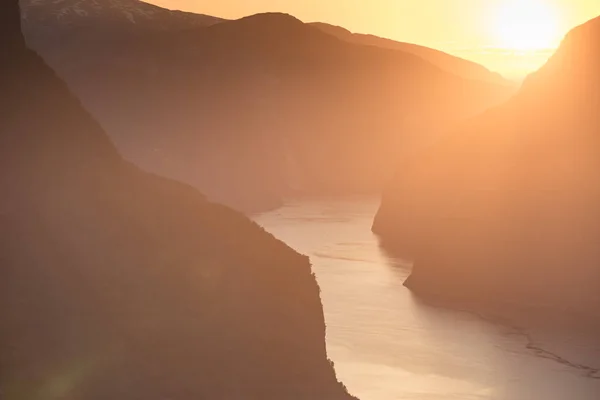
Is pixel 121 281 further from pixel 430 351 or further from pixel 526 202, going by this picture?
pixel 526 202

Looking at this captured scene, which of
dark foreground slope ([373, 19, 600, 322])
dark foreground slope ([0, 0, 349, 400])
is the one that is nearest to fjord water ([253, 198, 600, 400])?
dark foreground slope ([373, 19, 600, 322])

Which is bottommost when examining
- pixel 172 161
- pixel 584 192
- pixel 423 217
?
pixel 172 161

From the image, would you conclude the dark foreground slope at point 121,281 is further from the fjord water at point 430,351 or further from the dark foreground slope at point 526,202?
the dark foreground slope at point 526,202

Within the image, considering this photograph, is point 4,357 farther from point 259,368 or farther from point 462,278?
point 462,278

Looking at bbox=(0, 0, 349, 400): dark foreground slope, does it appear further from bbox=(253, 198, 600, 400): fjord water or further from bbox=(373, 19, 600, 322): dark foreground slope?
bbox=(373, 19, 600, 322): dark foreground slope

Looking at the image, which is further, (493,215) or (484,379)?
(493,215)


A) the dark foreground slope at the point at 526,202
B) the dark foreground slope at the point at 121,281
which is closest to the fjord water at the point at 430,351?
the dark foreground slope at the point at 526,202

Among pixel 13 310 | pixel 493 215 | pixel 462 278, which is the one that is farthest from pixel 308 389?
pixel 493 215
